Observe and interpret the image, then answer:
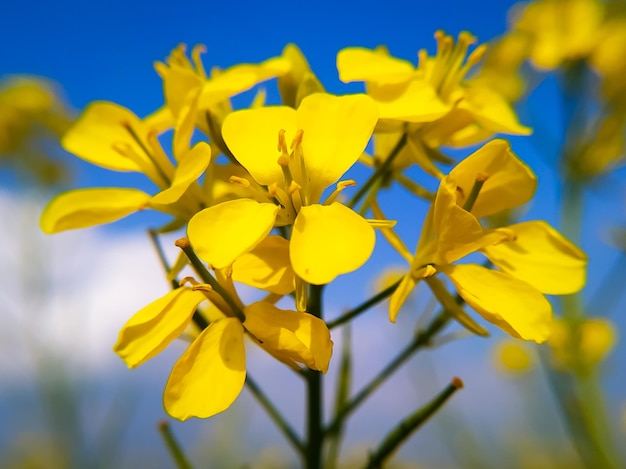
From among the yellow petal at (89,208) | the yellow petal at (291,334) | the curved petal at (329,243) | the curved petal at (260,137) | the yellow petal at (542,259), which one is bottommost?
the yellow petal at (542,259)

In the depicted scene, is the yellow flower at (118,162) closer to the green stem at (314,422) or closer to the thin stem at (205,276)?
the thin stem at (205,276)

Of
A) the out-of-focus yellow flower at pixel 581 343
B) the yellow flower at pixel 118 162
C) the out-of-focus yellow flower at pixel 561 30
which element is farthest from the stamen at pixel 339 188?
the out-of-focus yellow flower at pixel 561 30

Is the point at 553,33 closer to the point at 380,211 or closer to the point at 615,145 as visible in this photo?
the point at 615,145

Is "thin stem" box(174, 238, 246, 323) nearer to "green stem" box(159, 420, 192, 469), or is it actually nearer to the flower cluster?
the flower cluster

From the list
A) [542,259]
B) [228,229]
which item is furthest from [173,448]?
[542,259]

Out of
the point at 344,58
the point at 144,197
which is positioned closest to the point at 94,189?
the point at 144,197

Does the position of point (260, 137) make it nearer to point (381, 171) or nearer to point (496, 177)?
point (381, 171)
